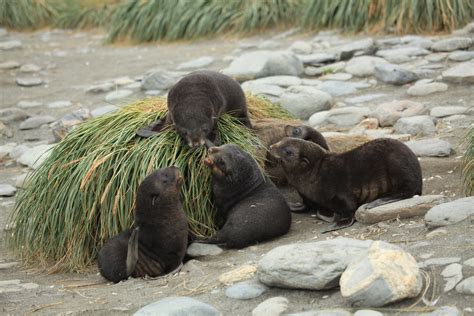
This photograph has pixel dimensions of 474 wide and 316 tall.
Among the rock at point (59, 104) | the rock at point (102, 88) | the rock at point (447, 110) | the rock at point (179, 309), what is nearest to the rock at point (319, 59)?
the rock at point (102, 88)

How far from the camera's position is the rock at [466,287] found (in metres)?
4.23

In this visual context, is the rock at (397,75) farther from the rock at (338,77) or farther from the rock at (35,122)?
the rock at (35,122)

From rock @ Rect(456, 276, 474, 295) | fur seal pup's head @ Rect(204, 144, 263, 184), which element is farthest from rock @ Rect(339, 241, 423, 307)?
fur seal pup's head @ Rect(204, 144, 263, 184)

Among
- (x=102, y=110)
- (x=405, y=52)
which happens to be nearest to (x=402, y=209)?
(x=405, y=52)

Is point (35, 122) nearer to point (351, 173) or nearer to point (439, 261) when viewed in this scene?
point (351, 173)

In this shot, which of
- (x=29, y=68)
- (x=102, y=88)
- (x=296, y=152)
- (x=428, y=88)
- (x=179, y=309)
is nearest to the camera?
(x=179, y=309)

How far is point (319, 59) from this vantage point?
11.2 m

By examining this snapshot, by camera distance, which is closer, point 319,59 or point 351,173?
point 351,173

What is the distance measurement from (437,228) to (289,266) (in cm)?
114

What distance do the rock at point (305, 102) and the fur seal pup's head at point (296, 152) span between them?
2.66 metres

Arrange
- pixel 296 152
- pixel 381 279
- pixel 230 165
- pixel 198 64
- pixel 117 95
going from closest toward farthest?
pixel 381 279
pixel 230 165
pixel 296 152
pixel 117 95
pixel 198 64

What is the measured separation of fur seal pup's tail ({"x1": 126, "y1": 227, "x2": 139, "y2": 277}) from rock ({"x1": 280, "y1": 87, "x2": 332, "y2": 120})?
3568 millimetres

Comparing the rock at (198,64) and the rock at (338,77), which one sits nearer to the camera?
the rock at (338,77)

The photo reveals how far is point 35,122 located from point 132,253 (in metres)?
5.59
